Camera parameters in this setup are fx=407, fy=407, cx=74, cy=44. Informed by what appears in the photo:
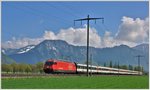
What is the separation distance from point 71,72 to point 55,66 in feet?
18.9

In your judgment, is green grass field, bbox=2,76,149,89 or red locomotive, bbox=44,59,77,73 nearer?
green grass field, bbox=2,76,149,89

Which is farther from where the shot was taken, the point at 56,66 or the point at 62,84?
the point at 56,66

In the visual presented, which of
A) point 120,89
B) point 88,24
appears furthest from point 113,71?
point 120,89

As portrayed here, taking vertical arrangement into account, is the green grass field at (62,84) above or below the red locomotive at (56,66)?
below

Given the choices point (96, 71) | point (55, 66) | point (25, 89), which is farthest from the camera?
point (96, 71)

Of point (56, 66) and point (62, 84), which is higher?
point (56, 66)

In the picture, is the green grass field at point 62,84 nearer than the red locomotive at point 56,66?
Yes

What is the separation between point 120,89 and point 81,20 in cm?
2157

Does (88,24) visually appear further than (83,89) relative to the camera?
Yes

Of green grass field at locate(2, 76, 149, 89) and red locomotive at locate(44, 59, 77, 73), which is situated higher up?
red locomotive at locate(44, 59, 77, 73)

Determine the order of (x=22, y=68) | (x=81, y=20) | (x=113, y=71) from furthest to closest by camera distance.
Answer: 1. (x=22, y=68)
2. (x=113, y=71)
3. (x=81, y=20)

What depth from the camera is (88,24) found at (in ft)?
137

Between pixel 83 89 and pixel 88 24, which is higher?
pixel 88 24

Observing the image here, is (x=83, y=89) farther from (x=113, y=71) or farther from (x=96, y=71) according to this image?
(x=113, y=71)
